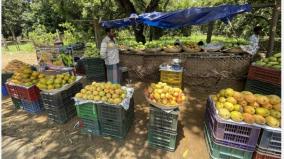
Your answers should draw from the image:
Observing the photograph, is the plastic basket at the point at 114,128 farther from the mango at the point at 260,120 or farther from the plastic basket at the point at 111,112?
the mango at the point at 260,120

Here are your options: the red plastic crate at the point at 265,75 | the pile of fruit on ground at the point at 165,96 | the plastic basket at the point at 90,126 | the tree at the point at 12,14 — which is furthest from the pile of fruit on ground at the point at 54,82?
→ the tree at the point at 12,14

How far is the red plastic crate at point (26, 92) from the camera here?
167 inches

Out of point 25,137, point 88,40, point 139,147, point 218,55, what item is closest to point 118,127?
point 139,147

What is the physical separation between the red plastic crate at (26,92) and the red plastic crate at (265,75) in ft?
17.9

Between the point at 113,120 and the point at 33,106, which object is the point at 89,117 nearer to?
the point at 113,120

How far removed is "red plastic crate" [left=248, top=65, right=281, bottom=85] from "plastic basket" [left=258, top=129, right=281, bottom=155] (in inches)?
88.9

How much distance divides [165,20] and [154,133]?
3.72 metres

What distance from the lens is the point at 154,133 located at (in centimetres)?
323

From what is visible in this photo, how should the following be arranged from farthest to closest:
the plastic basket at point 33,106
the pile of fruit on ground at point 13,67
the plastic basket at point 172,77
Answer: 1. the pile of fruit on ground at point 13,67
2. the plastic basket at point 172,77
3. the plastic basket at point 33,106

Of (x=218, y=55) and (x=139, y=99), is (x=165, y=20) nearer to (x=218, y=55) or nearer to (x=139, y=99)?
(x=218, y=55)

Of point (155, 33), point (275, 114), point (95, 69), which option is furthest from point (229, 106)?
point (155, 33)

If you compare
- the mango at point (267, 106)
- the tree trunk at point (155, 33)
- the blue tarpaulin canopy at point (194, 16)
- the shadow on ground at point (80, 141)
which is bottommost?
the shadow on ground at point (80, 141)

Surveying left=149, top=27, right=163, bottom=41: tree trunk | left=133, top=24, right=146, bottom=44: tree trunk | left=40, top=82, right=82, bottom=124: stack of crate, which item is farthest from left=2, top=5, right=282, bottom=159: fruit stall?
left=149, top=27, right=163, bottom=41: tree trunk

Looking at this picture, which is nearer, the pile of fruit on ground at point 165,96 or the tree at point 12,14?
the pile of fruit on ground at point 165,96
